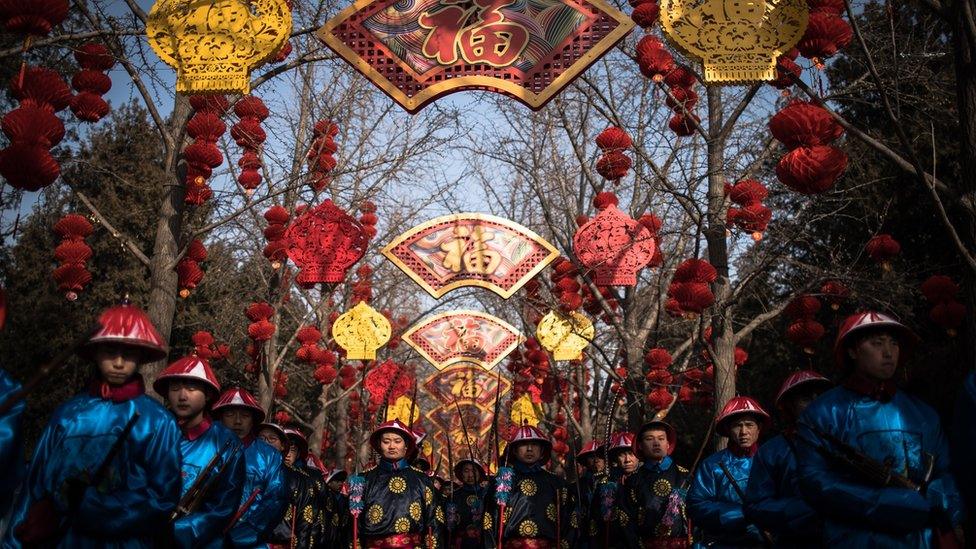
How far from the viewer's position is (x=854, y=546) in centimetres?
474

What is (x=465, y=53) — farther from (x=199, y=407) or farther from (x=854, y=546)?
(x=854, y=546)

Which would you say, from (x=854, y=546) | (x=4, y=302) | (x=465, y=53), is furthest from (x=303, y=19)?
(x=854, y=546)

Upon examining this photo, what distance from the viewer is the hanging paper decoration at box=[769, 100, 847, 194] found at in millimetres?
7129

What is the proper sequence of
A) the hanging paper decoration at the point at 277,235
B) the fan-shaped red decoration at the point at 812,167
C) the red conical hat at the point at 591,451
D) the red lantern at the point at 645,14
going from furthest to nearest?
the hanging paper decoration at the point at 277,235, the red conical hat at the point at 591,451, the red lantern at the point at 645,14, the fan-shaped red decoration at the point at 812,167

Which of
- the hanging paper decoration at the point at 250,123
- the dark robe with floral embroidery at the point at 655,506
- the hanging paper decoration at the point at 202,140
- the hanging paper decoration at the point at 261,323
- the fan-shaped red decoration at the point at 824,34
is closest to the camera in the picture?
the fan-shaped red decoration at the point at 824,34

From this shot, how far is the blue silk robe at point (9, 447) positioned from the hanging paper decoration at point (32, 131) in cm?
326

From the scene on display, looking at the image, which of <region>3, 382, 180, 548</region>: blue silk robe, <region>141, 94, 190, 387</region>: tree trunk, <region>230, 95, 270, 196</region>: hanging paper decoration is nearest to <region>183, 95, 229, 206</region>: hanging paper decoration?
<region>141, 94, 190, 387</region>: tree trunk

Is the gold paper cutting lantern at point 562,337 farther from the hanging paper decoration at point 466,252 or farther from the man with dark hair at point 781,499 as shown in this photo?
the man with dark hair at point 781,499

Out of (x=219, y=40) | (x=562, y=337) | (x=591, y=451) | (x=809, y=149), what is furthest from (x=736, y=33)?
(x=562, y=337)

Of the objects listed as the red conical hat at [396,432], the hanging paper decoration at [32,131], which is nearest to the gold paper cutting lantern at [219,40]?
the hanging paper decoration at [32,131]

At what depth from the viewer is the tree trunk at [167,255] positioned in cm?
1009

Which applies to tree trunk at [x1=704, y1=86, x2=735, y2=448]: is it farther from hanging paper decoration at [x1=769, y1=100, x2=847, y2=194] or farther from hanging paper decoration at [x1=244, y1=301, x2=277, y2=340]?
hanging paper decoration at [x1=244, y1=301, x2=277, y2=340]

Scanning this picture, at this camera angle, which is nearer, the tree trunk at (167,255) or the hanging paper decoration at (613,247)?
the tree trunk at (167,255)

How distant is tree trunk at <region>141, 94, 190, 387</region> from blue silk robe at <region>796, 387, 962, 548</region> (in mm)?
6954
